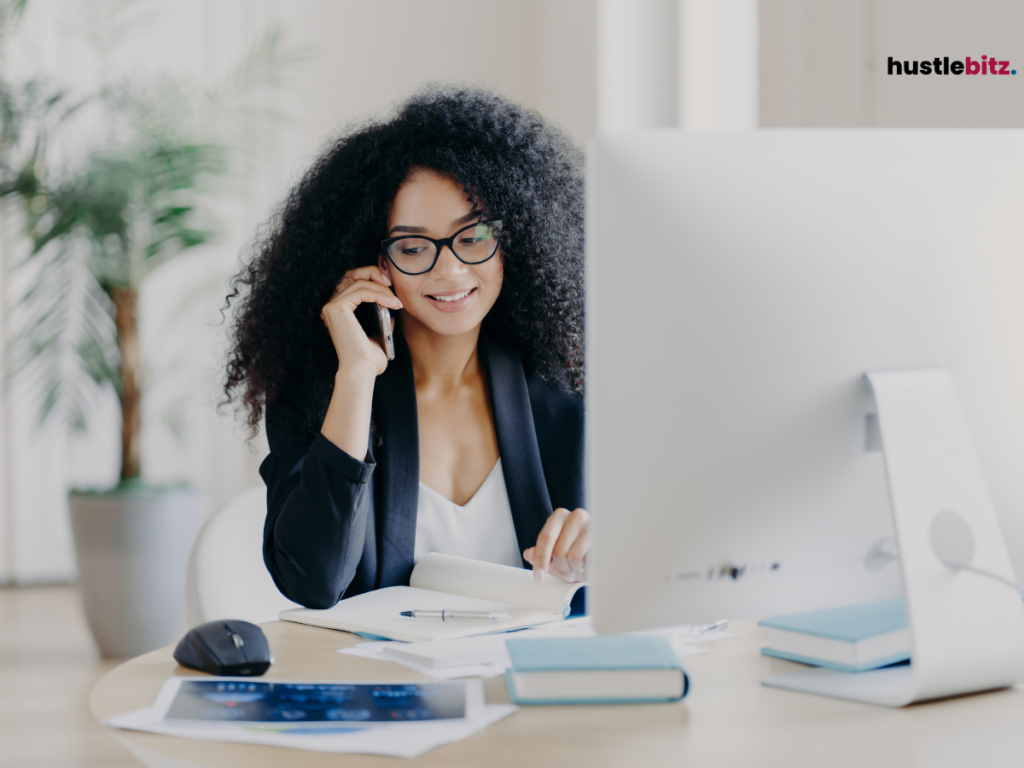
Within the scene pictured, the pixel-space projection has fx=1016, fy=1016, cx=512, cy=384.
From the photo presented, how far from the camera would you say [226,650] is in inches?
35.8

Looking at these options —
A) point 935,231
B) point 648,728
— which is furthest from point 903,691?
point 935,231

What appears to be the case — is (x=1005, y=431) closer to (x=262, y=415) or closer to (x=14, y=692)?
(x=262, y=415)

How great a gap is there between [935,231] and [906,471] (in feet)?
0.64

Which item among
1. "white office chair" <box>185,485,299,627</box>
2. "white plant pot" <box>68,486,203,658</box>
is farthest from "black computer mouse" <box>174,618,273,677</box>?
"white plant pot" <box>68,486,203,658</box>

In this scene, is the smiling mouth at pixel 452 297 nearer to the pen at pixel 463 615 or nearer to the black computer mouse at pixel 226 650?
the pen at pixel 463 615

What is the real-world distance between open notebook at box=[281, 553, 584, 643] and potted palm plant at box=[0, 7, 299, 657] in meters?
2.09

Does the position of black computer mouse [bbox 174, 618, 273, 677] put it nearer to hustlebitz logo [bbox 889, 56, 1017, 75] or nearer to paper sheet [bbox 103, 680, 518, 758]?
paper sheet [bbox 103, 680, 518, 758]

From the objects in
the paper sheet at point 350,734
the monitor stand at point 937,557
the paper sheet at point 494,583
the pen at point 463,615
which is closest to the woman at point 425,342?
the paper sheet at point 494,583

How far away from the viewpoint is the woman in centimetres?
141

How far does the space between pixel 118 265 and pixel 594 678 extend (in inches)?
106

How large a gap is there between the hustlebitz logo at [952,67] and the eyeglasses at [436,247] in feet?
3.13

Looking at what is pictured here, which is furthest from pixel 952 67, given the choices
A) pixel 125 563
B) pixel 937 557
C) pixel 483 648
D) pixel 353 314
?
pixel 125 563

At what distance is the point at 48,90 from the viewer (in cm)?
337

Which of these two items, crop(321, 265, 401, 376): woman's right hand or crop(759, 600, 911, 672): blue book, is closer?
crop(759, 600, 911, 672): blue book
